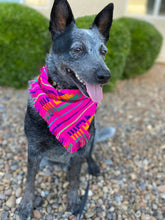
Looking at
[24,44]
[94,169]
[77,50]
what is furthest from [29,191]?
[24,44]

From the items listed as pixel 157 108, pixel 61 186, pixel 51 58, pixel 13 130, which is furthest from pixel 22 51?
pixel 157 108

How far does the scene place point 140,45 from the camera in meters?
5.40

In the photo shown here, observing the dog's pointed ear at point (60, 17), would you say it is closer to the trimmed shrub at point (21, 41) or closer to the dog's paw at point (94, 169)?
the dog's paw at point (94, 169)

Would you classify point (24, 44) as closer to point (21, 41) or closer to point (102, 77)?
point (21, 41)

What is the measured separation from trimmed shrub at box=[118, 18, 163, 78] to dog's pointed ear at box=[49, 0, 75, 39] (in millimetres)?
3930

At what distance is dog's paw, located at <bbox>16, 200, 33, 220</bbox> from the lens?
2.22 meters

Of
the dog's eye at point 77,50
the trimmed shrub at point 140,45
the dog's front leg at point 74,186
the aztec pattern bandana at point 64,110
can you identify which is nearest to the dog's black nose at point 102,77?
the dog's eye at point 77,50

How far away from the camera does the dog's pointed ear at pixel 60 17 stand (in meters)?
1.68

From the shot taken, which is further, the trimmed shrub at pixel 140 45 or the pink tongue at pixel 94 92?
the trimmed shrub at pixel 140 45

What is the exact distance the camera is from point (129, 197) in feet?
8.57

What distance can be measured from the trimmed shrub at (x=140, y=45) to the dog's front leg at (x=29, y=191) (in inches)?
162

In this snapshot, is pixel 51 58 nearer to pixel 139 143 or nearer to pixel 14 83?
pixel 139 143

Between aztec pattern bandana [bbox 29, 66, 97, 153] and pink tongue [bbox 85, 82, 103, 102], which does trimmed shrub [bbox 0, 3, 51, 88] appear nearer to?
aztec pattern bandana [bbox 29, 66, 97, 153]

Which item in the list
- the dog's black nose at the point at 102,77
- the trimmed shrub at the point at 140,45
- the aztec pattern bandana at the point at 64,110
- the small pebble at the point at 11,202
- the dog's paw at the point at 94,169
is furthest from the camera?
the trimmed shrub at the point at 140,45
